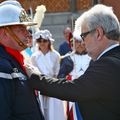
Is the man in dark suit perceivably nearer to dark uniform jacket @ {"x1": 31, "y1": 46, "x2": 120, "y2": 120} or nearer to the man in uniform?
dark uniform jacket @ {"x1": 31, "y1": 46, "x2": 120, "y2": 120}

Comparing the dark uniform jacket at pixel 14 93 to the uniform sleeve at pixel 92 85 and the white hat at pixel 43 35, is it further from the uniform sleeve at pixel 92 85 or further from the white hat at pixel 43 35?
the white hat at pixel 43 35

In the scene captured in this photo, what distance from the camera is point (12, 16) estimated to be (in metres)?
3.42

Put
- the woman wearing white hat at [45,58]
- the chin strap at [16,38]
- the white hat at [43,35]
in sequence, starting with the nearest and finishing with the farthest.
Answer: the chin strap at [16,38]
the woman wearing white hat at [45,58]
the white hat at [43,35]

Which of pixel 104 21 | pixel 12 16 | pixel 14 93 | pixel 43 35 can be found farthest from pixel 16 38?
pixel 43 35

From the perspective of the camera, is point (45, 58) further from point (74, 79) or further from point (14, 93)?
point (14, 93)

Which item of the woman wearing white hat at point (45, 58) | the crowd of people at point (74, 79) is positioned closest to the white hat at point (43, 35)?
the woman wearing white hat at point (45, 58)

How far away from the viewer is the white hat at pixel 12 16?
340cm

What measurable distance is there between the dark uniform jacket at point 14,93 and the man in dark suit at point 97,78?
14 cm

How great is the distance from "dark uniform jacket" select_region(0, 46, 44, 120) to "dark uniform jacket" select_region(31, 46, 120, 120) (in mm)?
240

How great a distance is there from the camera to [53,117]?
7191mm

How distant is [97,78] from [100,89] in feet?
0.25

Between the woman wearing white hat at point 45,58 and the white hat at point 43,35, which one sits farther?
the white hat at point 43,35

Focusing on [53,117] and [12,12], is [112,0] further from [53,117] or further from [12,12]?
[12,12]

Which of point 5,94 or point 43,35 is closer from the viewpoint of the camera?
point 5,94
